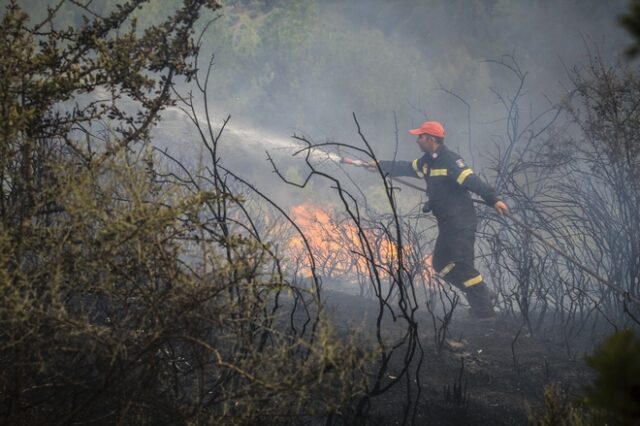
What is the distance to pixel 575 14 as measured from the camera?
60.0ft

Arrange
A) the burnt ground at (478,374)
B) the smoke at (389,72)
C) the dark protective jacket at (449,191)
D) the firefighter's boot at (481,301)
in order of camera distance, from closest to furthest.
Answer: the burnt ground at (478,374)
the firefighter's boot at (481,301)
the dark protective jacket at (449,191)
the smoke at (389,72)

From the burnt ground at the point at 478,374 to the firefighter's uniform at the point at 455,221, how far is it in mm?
456

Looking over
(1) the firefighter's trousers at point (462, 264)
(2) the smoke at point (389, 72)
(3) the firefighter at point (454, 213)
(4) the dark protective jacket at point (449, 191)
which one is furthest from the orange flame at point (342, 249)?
(2) the smoke at point (389, 72)

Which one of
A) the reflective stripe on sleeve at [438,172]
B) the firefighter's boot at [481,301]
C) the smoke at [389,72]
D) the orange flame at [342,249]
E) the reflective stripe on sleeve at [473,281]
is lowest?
the firefighter's boot at [481,301]

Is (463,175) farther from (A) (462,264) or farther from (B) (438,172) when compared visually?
(A) (462,264)

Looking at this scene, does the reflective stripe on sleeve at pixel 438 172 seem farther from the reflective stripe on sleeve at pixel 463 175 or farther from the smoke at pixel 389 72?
the smoke at pixel 389 72

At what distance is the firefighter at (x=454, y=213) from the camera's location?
17.8 ft

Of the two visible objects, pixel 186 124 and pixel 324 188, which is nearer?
pixel 186 124

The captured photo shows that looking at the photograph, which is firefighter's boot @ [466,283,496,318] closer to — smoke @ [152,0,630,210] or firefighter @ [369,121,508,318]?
firefighter @ [369,121,508,318]

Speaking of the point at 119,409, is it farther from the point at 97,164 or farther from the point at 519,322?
the point at 519,322

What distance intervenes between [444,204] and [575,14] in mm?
17464

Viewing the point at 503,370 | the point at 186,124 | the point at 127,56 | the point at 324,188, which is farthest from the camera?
the point at 324,188

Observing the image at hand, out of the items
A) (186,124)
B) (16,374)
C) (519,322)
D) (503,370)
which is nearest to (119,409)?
(16,374)

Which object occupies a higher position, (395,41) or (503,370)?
(395,41)
